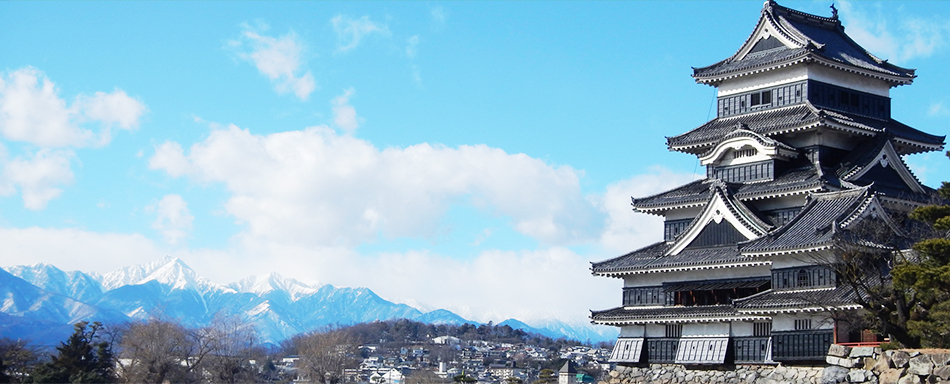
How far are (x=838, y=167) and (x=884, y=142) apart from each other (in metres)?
2.09

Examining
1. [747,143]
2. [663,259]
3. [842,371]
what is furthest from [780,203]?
[842,371]

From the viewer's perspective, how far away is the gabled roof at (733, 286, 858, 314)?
38906 millimetres

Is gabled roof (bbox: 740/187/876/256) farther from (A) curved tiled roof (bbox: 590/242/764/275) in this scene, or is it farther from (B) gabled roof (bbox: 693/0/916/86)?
(B) gabled roof (bbox: 693/0/916/86)

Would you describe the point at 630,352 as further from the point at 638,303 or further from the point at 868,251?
the point at 868,251

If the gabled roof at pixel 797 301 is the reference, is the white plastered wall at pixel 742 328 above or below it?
below

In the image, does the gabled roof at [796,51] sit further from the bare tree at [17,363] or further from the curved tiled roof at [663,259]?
the bare tree at [17,363]

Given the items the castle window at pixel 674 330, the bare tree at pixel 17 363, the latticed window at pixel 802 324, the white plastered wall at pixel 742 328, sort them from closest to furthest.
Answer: the latticed window at pixel 802 324
the white plastered wall at pixel 742 328
the castle window at pixel 674 330
the bare tree at pixel 17 363

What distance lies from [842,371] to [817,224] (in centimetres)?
827

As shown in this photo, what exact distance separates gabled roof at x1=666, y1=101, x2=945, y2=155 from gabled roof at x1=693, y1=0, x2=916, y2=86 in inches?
76.2

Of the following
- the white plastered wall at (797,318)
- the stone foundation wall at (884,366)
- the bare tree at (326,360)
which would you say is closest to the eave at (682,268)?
the white plastered wall at (797,318)

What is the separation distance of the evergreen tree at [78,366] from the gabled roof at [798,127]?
36881 mm

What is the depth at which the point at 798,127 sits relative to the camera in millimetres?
46250

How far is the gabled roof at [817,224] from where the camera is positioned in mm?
40094

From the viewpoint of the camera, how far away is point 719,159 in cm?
4903
